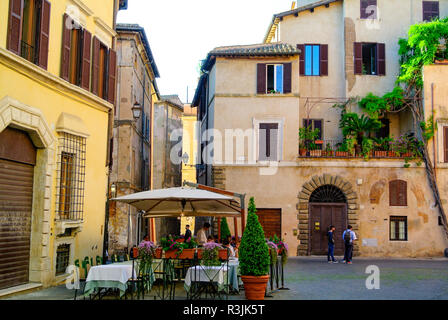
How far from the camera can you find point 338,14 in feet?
94.6

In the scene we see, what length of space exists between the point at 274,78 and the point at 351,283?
13526mm

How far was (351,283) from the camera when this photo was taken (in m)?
14.9

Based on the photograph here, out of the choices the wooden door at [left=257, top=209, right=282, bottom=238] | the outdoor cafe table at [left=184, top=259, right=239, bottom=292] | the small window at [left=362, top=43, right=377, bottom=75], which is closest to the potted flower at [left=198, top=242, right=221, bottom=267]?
the outdoor cafe table at [left=184, top=259, right=239, bottom=292]

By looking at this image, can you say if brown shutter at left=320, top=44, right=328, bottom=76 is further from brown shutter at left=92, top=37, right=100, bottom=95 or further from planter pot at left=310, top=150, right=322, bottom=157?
brown shutter at left=92, top=37, right=100, bottom=95

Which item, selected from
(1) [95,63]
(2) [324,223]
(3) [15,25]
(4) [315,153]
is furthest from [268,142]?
(3) [15,25]

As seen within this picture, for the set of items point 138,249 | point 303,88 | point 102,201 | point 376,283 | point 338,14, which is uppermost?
point 338,14

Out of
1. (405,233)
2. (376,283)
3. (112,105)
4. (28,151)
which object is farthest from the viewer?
(405,233)

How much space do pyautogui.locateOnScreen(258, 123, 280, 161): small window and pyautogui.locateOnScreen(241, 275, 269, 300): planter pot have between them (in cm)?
1507

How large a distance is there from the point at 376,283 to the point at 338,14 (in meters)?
17.5

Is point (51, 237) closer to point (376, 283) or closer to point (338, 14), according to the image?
point (376, 283)

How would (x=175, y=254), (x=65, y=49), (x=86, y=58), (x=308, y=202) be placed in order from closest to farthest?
1. (x=175, y=254)
2. (x=65, y=49)
3. (x=86, y=58)
4. (x=308, y=202)

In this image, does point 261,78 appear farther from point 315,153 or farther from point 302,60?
point 315,153

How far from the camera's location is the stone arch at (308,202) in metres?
25.5
